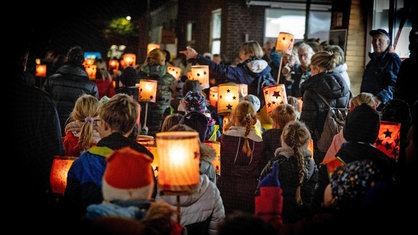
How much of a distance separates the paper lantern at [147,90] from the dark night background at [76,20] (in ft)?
21.4

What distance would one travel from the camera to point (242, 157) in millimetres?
7445

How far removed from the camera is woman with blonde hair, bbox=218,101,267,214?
7.44 meters

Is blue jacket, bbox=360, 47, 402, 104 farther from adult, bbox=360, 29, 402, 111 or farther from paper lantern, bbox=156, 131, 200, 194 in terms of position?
paper lantern, bbox=156, 131, 200, 194

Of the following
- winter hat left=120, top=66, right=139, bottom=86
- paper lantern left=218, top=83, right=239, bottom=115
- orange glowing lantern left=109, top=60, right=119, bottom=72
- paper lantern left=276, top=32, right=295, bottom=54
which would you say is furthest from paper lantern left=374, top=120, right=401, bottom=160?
orange glowing lantern left=109, top=60, right=119, bottom=72

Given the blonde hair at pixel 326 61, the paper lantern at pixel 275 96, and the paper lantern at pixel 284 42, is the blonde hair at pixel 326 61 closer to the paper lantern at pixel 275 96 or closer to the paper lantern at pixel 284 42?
the paper lantern at pixel 275 96

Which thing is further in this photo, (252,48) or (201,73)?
(201,73)

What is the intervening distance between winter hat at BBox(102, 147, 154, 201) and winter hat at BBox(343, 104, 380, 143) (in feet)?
6.80

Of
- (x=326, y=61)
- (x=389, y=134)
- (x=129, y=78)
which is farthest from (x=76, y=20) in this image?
(x=389, y=134)

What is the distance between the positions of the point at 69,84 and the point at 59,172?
3573 millimetres

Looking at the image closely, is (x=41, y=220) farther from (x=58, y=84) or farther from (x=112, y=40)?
(x=112, y=40)

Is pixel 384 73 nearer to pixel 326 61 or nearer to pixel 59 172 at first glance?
pixel 326 61

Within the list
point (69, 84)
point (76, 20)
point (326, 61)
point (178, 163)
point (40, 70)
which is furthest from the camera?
point (76, 20)

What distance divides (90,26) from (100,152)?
45043 mm

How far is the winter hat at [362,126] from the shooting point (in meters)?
5.27
